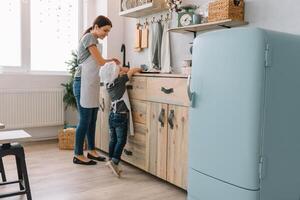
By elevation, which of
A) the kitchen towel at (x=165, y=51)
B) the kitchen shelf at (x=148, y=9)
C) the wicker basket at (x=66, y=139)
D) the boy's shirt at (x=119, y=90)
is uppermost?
the kitchen shelf at (x=148, y=9)

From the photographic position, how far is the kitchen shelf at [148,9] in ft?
10.7

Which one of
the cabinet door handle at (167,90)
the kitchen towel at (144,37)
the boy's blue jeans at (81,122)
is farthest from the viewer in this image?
the kitchen towel at (144,37)

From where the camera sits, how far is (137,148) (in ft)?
9.73

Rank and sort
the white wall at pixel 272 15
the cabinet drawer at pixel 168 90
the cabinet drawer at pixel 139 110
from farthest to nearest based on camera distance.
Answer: the cabinet drawer at pixel 139 110
the cabinet drawer at pixel 168 90
the white wall at pixel 272 15

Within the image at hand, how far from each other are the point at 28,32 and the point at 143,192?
273 centimetres

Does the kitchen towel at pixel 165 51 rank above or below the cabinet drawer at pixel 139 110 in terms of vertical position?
above

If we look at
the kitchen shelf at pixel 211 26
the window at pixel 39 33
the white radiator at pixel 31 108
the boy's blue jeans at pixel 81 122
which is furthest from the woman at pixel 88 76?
the window at pixel 39 33

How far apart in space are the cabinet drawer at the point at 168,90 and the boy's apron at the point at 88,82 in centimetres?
66

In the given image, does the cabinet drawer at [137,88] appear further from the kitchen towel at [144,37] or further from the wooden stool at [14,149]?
the wooden stool at [14,149]

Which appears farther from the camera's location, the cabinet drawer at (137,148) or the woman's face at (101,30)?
the woman's face at (101,30)

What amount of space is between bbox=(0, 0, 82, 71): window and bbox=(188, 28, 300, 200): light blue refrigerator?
3029mm

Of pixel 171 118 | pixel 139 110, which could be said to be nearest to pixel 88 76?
pixel 139 110

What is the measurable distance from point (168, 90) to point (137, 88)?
48cm

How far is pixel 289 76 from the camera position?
1593 mm
